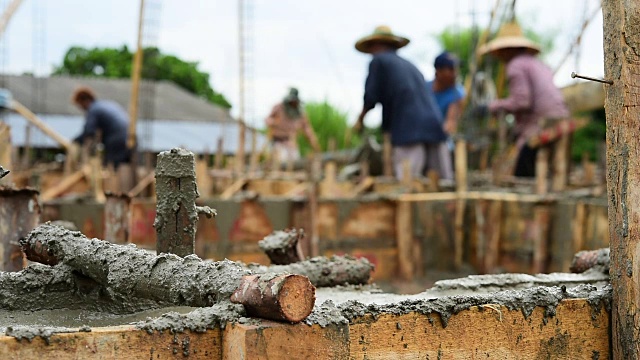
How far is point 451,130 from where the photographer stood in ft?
35.3

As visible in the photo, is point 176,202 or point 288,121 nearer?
point 176,202

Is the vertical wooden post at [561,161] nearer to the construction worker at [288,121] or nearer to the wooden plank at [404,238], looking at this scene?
the wooden plank at [404,238]

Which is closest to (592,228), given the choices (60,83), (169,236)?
(169,236)

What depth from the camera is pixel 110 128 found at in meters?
13.4

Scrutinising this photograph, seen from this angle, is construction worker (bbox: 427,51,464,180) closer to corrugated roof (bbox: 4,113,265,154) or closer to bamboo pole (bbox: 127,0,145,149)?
bamboo pole (bbox: 127,0,145,149)

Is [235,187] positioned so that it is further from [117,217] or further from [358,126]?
[117,217]

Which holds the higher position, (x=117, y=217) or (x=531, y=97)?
(x=531, y=97)

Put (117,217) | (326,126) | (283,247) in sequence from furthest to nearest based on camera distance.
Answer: (326,126), (117,217), (283,247)

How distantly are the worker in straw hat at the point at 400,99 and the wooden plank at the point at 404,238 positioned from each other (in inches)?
48.0

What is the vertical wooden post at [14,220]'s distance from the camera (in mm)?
4359

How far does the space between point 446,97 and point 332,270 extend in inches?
301

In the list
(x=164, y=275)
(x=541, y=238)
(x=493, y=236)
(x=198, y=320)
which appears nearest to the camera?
(x=198, y=320)

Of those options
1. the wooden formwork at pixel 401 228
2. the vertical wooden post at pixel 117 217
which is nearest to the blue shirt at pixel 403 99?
the wooden formwork at pixel 401 228

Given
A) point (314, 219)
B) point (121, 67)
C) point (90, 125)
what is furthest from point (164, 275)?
point (121, 67)
